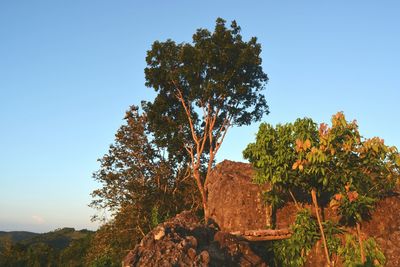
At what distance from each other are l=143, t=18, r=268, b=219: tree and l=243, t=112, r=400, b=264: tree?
9.96m

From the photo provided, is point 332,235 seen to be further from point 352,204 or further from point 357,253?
point 352,204

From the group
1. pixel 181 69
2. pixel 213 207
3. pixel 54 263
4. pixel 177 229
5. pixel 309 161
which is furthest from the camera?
pixel 54 263

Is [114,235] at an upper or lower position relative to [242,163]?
lower

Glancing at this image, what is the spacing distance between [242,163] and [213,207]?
2.64 m

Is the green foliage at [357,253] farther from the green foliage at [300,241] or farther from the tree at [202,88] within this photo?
the tree at [202,88]

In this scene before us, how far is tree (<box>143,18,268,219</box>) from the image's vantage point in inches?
976

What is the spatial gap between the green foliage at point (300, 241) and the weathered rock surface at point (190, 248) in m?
0.93

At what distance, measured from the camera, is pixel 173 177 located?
28.2 m

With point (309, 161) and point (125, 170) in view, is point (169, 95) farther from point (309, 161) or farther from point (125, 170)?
point (309, 161)

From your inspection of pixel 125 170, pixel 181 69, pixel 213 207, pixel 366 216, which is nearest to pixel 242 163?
pixel 213 207

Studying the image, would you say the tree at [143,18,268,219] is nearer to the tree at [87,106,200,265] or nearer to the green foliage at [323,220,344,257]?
the tree at [87,106,200,265]

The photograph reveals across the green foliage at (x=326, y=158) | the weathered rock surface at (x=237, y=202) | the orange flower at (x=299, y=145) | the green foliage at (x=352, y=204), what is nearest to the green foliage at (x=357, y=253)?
the green foliage at (x=352, y=204)

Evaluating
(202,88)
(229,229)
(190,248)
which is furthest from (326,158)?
(202,88)

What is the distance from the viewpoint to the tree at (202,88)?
24781 millimetres
